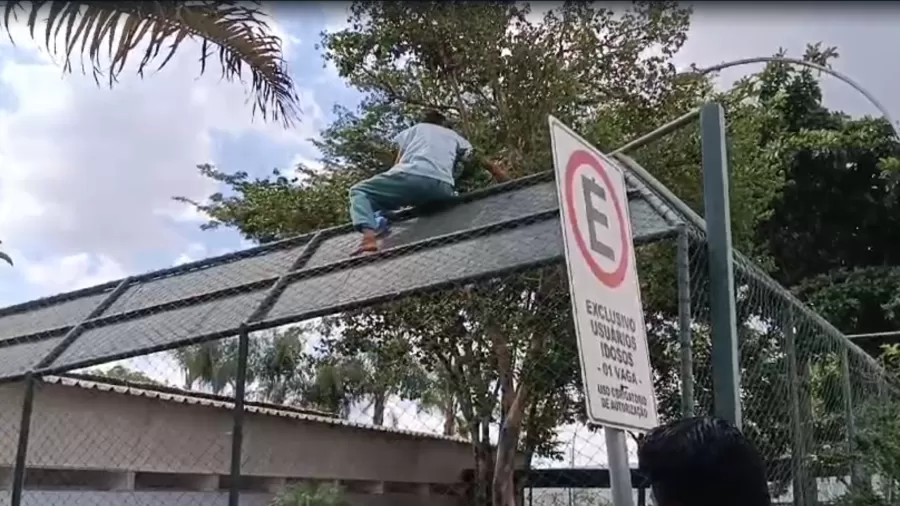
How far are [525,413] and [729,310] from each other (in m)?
10.5

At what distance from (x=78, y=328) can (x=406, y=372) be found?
356 inches

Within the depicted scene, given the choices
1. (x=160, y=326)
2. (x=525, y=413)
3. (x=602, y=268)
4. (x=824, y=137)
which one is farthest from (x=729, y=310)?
(x=824, y=137)

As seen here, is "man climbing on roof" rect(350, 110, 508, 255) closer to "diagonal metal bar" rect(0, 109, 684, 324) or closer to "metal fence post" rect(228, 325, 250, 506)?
"diagonal metal bar" rect(0, 109, 684, 324)

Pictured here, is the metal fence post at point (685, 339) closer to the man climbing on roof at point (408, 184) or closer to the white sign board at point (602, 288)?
the white sign board at point (602, 288)

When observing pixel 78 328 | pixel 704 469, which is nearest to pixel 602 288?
pixel 704 469

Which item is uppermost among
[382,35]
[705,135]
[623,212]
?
[382,35]

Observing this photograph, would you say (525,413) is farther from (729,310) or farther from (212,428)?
(729,310)

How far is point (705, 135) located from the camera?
3219 mm

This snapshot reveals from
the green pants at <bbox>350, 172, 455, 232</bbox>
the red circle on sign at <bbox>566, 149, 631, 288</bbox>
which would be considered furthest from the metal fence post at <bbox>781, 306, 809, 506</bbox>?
the red circle on sign at <bbox>566, 149, 631, 288</bbox>

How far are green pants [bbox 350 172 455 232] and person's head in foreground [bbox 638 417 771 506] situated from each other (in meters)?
3.80

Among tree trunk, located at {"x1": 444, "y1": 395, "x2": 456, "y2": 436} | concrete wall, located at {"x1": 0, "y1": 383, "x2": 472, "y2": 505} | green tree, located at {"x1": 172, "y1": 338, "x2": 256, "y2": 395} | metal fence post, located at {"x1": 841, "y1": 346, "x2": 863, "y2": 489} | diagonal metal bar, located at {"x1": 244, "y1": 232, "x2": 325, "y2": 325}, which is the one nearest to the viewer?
diagonal metal bar, located at {"x1": 244, "y1": 232, "x2": 325, "y2": 325}

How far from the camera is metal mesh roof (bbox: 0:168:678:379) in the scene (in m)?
4.36

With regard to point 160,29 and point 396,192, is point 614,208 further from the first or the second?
point 396,192

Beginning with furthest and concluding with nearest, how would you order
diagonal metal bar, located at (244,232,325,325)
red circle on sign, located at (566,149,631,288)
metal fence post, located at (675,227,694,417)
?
diagonal metal bar, located at (244,232,325,325)
metal fence post, located at (675,227,694,417)
red circle on sign, located at (566,149,631,288)
